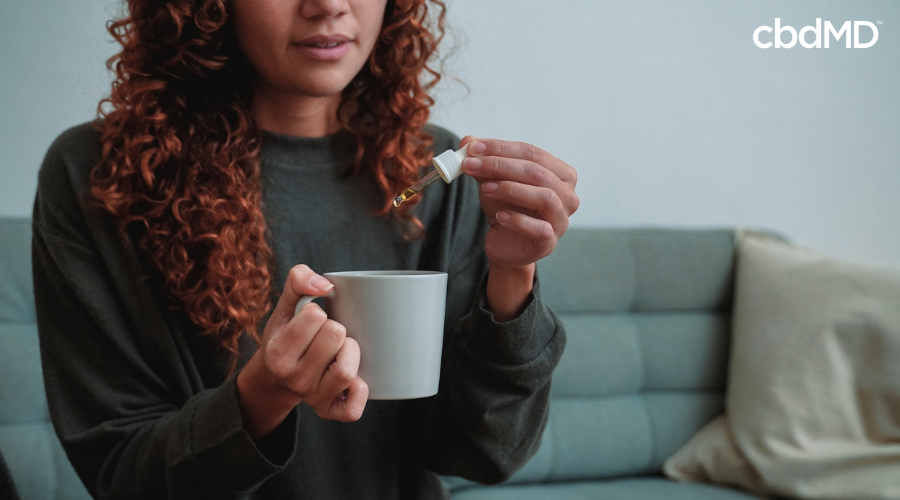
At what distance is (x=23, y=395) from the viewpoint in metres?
1.11

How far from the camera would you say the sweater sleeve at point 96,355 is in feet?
2.29

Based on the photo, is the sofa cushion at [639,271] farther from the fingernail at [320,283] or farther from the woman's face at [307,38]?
the fingernail at [320,283]

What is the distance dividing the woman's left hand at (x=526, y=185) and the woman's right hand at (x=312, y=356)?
166 millimetres

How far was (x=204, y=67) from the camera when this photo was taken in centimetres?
80

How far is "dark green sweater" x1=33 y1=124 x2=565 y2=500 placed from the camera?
66 centimetres

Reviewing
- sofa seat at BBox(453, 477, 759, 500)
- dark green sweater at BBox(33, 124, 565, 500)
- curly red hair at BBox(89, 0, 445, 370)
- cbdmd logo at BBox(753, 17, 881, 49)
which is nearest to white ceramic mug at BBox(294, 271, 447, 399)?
dark green sweater at BBox(33, 124, 565, 500)

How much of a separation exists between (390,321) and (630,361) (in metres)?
1.01

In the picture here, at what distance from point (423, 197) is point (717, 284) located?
0.91 metres

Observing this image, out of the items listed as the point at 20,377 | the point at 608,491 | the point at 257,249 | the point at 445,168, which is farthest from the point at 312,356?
the point at 608,491

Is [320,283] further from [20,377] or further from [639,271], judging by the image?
[639,271]

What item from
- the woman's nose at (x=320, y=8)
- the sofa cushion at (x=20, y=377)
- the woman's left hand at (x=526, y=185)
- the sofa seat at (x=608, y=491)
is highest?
the woman's nose at (x=320, y=8)

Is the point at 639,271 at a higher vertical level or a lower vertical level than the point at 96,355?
lower

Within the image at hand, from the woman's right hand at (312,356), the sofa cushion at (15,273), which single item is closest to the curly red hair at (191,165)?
the woman's right hand at (312,356)

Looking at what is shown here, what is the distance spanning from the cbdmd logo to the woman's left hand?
139 cm
